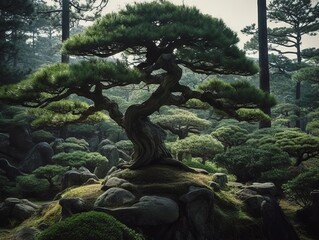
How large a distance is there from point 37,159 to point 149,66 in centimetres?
938

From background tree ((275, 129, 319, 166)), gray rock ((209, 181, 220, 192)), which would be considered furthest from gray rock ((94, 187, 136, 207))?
background tree ((275, 129, 319, 166))

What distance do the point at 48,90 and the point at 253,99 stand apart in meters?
4.06

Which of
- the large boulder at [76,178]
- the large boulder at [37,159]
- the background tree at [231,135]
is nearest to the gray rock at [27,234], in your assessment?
the large boulder at [76,178]

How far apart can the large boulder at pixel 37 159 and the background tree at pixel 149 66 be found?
802 cm

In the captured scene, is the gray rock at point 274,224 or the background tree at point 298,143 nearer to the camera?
the gray rock at point 274,224

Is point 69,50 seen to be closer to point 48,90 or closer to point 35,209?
point 48,90

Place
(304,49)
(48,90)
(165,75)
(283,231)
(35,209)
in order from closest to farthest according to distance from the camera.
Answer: (48,90) < (283,231) < (165,75) < (35,209) < (304,49)

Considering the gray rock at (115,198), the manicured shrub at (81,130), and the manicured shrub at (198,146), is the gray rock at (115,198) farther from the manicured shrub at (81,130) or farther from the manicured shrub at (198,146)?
the manicured shrub at (81,130)

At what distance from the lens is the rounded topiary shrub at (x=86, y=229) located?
4.04 meters

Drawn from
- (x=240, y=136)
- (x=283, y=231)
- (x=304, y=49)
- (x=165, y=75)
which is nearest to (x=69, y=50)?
(x=165, y=75)

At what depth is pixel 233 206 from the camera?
→ 6.64 meters

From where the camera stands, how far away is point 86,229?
4137 mm

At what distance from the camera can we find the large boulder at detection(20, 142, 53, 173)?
45.6 feet

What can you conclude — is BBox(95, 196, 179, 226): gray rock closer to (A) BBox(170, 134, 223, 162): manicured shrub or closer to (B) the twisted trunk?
(B) the twisted trunk
